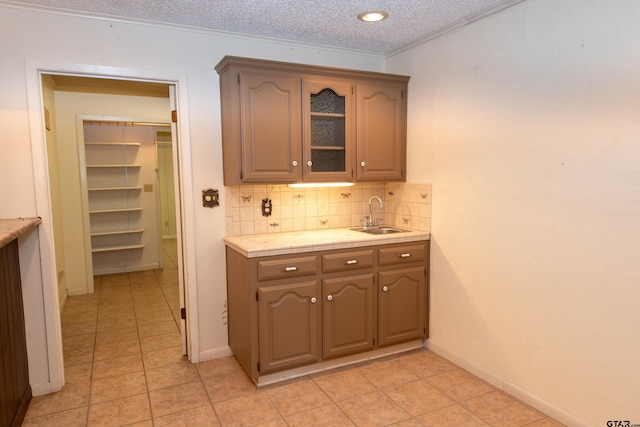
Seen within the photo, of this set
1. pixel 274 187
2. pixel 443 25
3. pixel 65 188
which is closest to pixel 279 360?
pixel 274 187

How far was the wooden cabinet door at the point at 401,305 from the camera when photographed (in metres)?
3.02

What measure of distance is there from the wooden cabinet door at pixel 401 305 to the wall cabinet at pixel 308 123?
0.76 metres

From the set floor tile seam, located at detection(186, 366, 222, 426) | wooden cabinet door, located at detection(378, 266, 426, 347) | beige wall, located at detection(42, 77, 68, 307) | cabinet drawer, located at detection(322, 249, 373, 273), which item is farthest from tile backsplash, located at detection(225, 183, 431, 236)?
beige wall, located at detection(42, 77, 68, 307)

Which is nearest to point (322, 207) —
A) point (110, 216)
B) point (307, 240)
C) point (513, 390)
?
point (307, 240)

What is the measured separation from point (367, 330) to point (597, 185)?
169 cm

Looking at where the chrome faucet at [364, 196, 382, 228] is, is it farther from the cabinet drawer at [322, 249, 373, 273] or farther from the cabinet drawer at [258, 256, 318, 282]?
the cabinet drawer at [258, 256, 318, 282]

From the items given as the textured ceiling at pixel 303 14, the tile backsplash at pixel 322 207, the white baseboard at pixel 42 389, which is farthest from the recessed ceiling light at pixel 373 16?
the white baseboard at pixel 42 389

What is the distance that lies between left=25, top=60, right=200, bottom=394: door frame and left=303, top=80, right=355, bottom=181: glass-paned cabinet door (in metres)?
0.85

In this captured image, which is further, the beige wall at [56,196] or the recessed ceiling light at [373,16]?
the beige wall at [56,196]

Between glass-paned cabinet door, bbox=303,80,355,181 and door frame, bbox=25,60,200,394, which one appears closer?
door frame, bbox=25,60,200,394

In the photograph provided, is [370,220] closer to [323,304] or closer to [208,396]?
[323,304]

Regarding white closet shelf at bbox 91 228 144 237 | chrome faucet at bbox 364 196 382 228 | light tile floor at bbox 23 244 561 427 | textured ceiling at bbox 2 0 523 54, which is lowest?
light tile floor at bbox 23 244 561 427

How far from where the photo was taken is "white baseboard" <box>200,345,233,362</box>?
3074 millimetres

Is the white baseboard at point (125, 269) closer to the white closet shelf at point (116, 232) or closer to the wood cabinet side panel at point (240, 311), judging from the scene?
the white closet shelf at point (116, 232)
